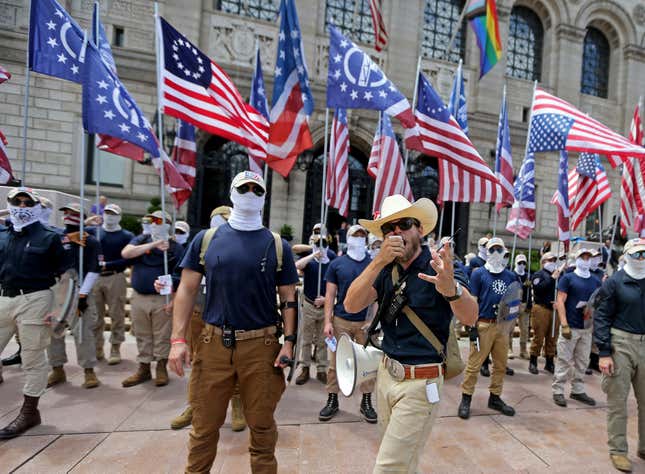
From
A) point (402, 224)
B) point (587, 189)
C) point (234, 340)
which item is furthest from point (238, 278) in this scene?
point (587, 189)

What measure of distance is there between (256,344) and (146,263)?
3507mm

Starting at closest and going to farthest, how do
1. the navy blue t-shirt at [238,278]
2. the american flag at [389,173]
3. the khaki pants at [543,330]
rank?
the navy blue t-shirt at [238,278], the american flag at [389,173], the khaki pants at [543,330]

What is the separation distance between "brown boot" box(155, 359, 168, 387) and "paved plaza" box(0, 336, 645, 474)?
3.6 inches

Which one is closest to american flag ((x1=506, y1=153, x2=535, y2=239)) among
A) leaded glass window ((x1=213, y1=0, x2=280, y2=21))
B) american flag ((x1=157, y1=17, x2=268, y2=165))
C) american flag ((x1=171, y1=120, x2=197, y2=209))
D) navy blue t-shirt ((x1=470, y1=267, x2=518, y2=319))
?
navy blue t-shirt ((x1=470, y1=267, x2=518, y2=319))

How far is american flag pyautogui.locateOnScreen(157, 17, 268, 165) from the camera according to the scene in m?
4.90

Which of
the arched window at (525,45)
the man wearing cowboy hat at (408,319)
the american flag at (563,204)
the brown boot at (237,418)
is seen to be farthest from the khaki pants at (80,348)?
the arched window at (525,45)

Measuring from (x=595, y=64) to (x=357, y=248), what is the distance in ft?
78.6

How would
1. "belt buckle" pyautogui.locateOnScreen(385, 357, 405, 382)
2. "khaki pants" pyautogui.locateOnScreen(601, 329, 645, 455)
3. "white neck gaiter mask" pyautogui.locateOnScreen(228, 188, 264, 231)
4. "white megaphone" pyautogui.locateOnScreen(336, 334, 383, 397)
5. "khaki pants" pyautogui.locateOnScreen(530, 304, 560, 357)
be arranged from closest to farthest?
1. "belt buckle" pyautogui.locateOnScreen(385, 357, 405, 382)
2. "white megaphone" pyautogui.locateOnScreen(336, 334, 383, 397)
3. "white neck gaiter mask" pyautogui.locateOnScreen(228, 188, 264, 231)
4. "khaki pants" pyautogui.locateOnScreen(601, 329, 645, 455)
5. "khaki pants" pyautogui.locateOnScreen(530, 304, 560, 357)

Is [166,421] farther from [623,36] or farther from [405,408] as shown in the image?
[623,36]

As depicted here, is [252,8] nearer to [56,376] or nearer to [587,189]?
[587,189]

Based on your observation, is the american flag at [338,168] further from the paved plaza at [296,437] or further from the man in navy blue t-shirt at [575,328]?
the man in navy blue t-shirt at [575,328]

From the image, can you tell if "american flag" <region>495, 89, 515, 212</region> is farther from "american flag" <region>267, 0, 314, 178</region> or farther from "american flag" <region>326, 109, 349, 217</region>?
"american flag" <region>267, 0, 314, 178</region>

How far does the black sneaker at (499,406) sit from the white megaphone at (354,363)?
123 inches

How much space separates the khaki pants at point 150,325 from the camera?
219 inches
